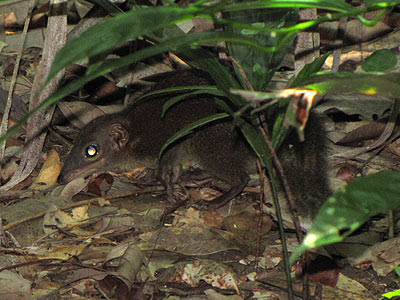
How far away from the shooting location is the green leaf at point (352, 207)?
54.9 inches

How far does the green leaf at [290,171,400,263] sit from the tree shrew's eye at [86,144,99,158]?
3.65 m

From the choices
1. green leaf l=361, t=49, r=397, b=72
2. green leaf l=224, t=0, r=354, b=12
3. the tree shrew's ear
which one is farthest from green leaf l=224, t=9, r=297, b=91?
the tree shrew's ear

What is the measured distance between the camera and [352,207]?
1.54 metres

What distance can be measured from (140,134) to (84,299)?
2371 millimetres

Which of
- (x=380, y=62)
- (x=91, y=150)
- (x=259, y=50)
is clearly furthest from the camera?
(x=91, y=150)

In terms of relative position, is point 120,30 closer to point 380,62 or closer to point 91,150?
point 380,62

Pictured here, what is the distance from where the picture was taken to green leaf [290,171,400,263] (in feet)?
4.57

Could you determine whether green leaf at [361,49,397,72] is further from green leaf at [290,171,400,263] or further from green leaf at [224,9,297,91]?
green leaf at [290,171,400,263]

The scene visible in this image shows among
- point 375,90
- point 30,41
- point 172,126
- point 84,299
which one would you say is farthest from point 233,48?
point 30,41

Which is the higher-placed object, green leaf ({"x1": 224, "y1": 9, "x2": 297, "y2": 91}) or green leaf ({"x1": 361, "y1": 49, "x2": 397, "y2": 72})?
green leaf ({"x1": 361, "y1": 49, "x2": 397, "y2": 72})

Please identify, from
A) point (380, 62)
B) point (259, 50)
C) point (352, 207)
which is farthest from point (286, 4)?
point (380, 62)

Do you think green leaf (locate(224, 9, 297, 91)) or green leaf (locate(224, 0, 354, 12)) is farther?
green leaf (locate(224, 9, 297, 91))

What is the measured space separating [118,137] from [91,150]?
27 cm

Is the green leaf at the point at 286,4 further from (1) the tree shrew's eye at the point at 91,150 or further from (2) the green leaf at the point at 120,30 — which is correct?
(1) the tree shrew's eye at the point at 91,150
